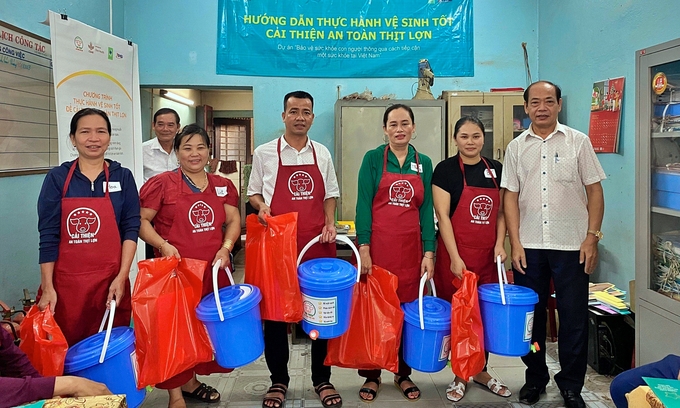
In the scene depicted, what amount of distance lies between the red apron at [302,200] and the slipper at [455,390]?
3.03 feet

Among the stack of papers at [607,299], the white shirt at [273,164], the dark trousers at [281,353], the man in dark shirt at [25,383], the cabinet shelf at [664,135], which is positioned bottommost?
the dark trousers at [281,353]

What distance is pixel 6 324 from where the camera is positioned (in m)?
1.72

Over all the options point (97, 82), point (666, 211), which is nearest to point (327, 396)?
point (666, 211)

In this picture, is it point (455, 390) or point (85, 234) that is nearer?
point (85, 234)

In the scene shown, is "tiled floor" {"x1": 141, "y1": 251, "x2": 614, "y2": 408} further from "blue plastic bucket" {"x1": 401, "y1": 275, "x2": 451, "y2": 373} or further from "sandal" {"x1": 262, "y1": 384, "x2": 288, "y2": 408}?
Result: "blue plastic bucket" {"x1": 401, "y1": 275, "x2": 451, "y2": 373}

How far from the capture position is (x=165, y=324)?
1638mm

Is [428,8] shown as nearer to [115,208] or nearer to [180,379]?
[115,208]

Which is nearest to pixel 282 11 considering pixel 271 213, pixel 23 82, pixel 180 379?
pixel 23 82

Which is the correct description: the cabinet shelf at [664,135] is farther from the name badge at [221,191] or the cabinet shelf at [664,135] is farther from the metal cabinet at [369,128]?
the name badge at [221,191]

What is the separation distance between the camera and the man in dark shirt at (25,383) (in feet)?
3.95

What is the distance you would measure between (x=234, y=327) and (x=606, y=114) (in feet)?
9.22

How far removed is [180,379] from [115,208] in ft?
2.57

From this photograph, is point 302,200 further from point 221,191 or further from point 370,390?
point 370,390

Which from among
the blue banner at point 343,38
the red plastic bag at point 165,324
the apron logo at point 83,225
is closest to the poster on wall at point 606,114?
the blue banner at point 343,38
